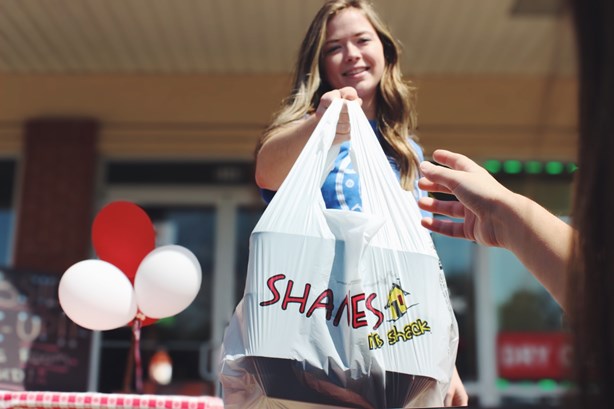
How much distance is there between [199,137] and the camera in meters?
6.32

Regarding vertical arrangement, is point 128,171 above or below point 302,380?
above

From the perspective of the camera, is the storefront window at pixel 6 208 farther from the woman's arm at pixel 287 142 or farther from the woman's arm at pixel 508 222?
the woman's arm at pixel 508 222

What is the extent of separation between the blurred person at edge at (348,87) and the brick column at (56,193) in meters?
4.32

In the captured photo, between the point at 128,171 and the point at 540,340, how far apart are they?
3717mm

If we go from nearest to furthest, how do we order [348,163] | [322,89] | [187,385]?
[348,163]
[322,89]
[187,385]

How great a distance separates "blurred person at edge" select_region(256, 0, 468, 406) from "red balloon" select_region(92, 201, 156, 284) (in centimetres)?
88

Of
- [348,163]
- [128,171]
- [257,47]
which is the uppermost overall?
[257,47]

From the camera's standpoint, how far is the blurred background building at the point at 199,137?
573 centimetres

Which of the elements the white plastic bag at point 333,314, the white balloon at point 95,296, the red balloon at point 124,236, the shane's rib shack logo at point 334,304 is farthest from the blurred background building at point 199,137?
the shane's rib shack logo at point 334,304

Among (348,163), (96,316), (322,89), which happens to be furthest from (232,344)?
(96,316)

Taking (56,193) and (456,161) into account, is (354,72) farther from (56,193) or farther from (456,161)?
(56,193)

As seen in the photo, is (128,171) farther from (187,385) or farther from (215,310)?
(187,385)

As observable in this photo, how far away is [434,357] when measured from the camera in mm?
1373

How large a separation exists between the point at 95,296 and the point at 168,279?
228mm
